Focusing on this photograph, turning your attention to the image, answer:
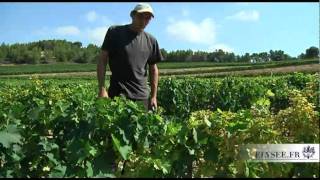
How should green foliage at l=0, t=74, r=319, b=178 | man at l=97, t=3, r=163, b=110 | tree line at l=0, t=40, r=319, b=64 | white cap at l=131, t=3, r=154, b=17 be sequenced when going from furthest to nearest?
1. tree line at l=0, t=40, r=319, b=64
2. man at l=97, t=3, r=163, b=110
3. white cap at l=131, t=3, r=154, b=17
4. green foliage at l=0, t=74, r=319, b=178

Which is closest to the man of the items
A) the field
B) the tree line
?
the field

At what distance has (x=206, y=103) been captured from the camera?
51.7 ft

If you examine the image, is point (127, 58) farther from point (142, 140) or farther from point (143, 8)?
point (142, 140)

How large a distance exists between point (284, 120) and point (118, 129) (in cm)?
127

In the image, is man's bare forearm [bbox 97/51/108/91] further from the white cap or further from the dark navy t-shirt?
the white cap

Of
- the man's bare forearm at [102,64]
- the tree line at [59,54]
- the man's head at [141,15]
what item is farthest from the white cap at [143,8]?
the tree line at [59,54]

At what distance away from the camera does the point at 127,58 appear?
17.7 feet

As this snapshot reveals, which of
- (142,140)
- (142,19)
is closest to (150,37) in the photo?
(142,19)

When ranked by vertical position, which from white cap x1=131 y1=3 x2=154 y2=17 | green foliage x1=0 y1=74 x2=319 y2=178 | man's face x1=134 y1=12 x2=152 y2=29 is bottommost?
green foliage x1=0 y1=74 x2=319 y2=178

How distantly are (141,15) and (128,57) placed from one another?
17.6 inches

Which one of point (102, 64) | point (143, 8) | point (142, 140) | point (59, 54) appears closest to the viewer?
point (142, 140)

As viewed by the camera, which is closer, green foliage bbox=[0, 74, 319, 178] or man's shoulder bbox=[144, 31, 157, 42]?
green foliage bbox=[0, 74, 319, 178]

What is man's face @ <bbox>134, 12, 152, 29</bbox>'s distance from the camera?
206 inches

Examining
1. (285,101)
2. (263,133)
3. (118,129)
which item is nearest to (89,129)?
(118,129)
